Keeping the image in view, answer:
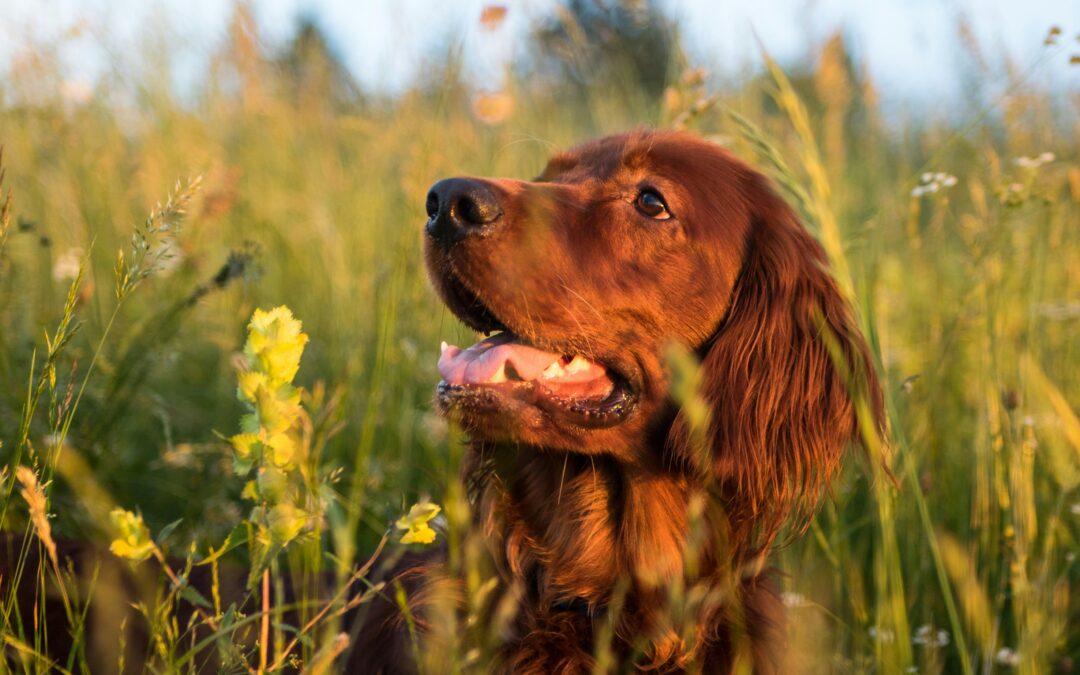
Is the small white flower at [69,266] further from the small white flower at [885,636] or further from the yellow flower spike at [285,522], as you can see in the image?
the small white flower at [885,636]

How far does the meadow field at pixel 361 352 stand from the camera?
147 centimetres

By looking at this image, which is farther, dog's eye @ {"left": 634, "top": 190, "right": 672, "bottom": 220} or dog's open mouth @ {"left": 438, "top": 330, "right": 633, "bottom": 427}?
dog's eye @ {"left": 634, "top": 190, "right": 672, "bottom": 220}

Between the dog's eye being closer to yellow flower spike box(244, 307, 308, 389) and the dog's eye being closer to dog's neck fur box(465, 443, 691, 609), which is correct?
dog's neck fur box(465, 443, 691, 609)

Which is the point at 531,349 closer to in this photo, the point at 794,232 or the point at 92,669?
the point at 794,232

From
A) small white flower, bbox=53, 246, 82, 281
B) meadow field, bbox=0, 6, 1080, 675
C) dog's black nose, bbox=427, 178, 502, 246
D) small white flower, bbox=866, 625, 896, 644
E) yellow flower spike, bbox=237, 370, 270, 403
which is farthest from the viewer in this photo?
small white flower, bbox=53, 246, 82, 281

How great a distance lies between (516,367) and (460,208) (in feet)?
1.16

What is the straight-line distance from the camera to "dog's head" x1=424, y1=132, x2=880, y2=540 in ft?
6.54

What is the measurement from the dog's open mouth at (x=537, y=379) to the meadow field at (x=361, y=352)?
0.12 meters

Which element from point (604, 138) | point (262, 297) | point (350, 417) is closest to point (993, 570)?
point (604, 138)

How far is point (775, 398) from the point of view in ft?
7.08

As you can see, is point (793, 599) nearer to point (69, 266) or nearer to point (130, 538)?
point (130, 538)

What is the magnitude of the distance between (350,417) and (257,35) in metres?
1.55

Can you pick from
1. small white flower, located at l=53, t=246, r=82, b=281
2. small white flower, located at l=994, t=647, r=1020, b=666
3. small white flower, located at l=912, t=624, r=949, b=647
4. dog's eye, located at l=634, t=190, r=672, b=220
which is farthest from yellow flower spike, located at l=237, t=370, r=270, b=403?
small white flower, located at l=53, t=246, r=82, b=281

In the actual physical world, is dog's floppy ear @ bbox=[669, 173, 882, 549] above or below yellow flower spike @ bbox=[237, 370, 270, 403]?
below
